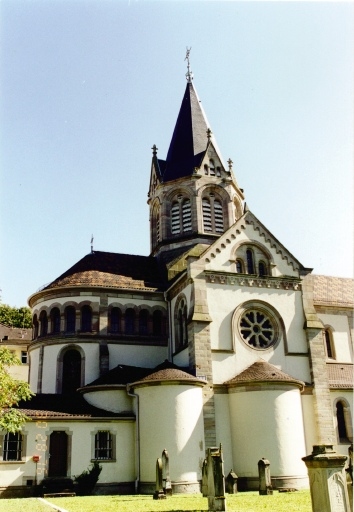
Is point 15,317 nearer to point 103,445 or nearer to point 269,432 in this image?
point 103,445

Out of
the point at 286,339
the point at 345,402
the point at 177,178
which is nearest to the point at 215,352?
the point at 286,339

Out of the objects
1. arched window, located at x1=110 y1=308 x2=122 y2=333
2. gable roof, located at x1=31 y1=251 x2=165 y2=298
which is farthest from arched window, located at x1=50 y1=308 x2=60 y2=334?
arched window, located at x1=110 y1=308 x2=122 y2=333

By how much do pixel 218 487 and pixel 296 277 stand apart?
1968 cm

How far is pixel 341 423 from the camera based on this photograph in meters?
33.4

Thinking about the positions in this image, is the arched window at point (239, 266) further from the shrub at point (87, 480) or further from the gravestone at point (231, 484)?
the shrub at point (87, 480)

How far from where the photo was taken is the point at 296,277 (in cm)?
3406

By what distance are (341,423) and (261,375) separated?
8524mm

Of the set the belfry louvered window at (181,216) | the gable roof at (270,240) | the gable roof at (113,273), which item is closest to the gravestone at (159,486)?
the gable roof at (113,273)

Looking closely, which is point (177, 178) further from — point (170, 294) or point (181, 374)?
point (181, 374)

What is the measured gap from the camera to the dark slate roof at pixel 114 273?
117 feet

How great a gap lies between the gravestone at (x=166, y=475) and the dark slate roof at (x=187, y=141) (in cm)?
2465

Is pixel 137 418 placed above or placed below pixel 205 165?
below

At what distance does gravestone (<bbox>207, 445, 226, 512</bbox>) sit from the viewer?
53.3 feet

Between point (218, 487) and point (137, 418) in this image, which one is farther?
point (137, 418)
